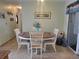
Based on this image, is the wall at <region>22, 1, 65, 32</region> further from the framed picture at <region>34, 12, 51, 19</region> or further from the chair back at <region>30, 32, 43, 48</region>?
the chair back at <region>30, 32, 43, 48</region>

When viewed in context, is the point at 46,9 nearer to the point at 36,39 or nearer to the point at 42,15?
the point at 42,15

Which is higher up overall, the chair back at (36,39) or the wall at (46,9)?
the wall at (46,9)

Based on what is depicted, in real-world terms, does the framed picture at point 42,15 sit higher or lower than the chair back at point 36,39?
higher

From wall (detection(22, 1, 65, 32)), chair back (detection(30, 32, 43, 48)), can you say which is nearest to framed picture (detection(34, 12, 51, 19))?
wall (detection(22, 1, 65, 32))

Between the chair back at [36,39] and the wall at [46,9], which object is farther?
the wall at [46,9]

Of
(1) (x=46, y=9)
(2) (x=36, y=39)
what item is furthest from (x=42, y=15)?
(2) (x=36, y=39)

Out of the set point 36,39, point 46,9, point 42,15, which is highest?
point 46,9

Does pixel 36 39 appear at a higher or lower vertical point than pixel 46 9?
lower

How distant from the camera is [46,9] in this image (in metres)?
7.16

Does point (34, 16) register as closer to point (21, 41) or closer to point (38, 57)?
point (21, 41)

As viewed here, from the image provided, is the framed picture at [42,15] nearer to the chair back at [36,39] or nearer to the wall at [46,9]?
the wall at [46,9]

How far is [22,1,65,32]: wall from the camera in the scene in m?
7.12

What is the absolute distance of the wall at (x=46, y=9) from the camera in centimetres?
A: 712

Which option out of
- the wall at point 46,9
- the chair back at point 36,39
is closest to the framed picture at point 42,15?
the wall at point 46,9
